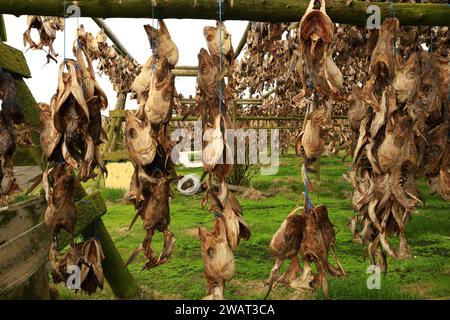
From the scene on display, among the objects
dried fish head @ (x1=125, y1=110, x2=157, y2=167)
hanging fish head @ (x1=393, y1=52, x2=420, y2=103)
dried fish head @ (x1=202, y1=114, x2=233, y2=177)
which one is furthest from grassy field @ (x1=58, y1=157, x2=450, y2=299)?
dried fish head @ (x1=125, y1=110, x2=157, y2=167)

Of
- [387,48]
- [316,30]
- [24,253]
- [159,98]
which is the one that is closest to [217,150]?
[159,98]

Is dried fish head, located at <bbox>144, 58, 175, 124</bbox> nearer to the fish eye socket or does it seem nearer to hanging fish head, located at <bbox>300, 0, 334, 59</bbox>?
the fish eye socket

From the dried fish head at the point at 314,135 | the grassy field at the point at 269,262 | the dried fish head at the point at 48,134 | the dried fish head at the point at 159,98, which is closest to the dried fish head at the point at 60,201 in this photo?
the dried fish head at the point at 48,134

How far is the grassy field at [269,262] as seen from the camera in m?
3.56

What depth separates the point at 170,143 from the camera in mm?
1607

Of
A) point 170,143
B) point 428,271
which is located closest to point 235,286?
point 428,271

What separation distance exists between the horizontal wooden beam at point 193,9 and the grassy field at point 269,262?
3.77 ft

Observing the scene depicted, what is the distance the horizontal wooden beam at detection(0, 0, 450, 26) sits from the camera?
159 cm

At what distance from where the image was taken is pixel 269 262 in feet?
14.5

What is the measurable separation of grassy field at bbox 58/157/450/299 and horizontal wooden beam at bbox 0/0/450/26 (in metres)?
1.15

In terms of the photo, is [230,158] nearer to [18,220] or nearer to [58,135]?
[58,135]

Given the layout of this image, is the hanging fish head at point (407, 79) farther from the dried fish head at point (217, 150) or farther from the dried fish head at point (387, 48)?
the dried fish head at point (217, 150)

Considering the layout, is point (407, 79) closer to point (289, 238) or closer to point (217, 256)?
point (289, 238)

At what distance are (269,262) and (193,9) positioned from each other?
340 cm
